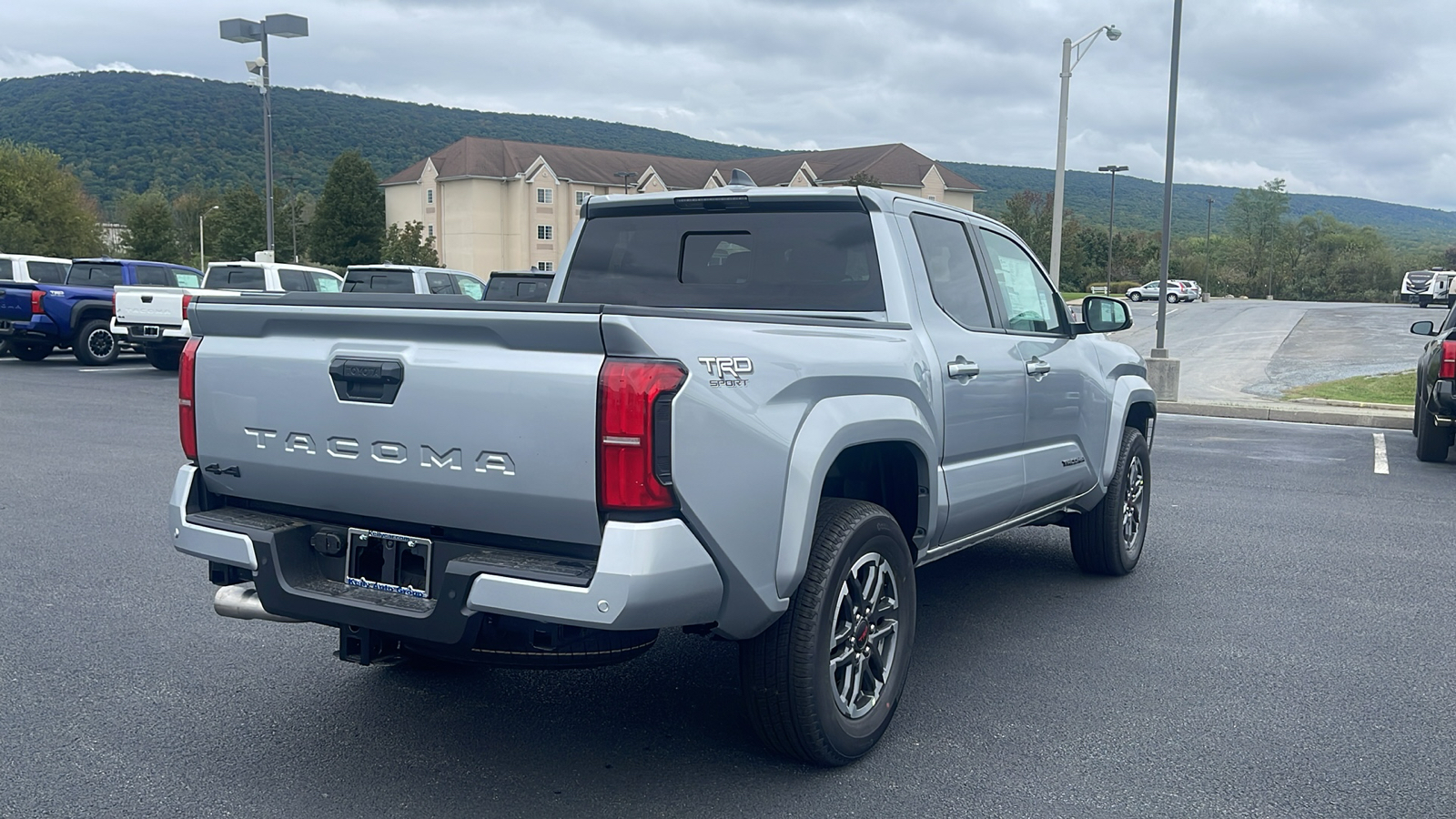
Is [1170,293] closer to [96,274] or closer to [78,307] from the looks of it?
[96,274]

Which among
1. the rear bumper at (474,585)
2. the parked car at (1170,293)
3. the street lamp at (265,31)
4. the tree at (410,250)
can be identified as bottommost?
the rear bumper at (474,585)

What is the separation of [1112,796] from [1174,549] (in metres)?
3.95

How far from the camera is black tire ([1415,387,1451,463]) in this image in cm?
1112

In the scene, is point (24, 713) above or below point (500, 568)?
below

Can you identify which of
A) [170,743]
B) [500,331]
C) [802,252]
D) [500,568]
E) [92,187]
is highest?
[92,187]

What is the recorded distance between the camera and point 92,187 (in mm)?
103938

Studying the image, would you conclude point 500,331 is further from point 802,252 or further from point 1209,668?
point 1209,668

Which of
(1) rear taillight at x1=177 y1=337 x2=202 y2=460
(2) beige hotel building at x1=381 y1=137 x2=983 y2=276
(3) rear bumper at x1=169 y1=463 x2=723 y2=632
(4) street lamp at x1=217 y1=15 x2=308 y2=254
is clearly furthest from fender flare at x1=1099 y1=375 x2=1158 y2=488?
(2) beige hotel building at x1=381 y1=137 x2=983 y2=276

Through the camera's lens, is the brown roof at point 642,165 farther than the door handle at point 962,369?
Yes

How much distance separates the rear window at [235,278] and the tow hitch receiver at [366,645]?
17191 millimetres

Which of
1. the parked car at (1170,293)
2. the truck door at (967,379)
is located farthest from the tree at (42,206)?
the truck door at (967,379)

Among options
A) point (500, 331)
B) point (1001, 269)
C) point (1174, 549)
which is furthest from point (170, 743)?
point (1174, 549)

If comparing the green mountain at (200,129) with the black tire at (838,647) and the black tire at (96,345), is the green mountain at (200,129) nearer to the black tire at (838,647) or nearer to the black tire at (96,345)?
the black tire at (96,345)

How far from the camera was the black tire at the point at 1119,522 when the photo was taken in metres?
6.09
